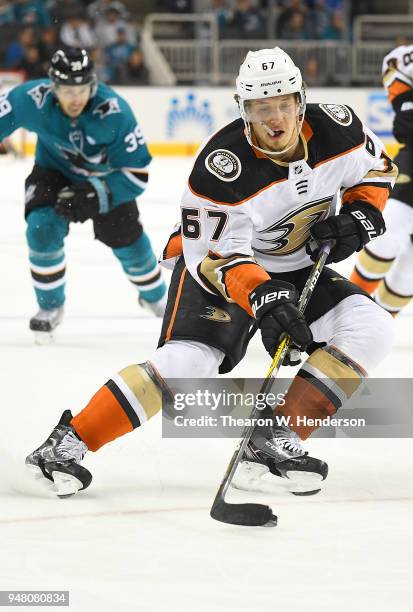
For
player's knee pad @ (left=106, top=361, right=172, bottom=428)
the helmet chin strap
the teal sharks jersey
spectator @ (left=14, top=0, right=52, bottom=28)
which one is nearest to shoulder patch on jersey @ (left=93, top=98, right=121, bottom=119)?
the teal sharks jersey

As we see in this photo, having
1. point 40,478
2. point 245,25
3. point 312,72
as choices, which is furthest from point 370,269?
point 245,25

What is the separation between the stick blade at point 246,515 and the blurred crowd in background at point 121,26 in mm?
8701

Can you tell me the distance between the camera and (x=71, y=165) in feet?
14.0

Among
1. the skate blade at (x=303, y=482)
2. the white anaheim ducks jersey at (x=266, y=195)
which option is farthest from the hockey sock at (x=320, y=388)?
the white anaheim ducks jersey at (x=266, y=195)

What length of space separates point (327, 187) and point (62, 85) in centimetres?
160

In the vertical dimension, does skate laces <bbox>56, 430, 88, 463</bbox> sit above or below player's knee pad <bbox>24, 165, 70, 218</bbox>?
below

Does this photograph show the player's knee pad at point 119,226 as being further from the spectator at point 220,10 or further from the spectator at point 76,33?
the spectator at point 220,10

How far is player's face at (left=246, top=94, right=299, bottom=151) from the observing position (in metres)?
2.54

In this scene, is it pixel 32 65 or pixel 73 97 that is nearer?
pixel 73 97

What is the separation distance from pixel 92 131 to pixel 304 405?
1893 mm

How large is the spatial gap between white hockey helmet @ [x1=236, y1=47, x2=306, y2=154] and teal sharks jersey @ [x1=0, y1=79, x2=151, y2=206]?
1611mm

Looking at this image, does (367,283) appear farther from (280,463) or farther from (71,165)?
(280,463)

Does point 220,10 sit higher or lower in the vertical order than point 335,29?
higher

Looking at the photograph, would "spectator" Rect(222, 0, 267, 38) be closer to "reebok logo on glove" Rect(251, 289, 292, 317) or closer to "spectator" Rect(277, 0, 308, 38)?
"spectator" Rect(277, 0, 308, 38)
